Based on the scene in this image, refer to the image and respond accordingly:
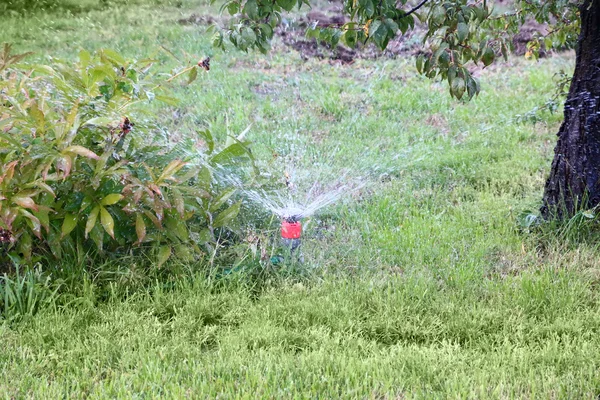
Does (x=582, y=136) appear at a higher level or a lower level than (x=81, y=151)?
lower

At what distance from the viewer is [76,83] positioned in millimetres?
3389

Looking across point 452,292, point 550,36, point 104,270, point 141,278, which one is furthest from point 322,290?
point 550,36

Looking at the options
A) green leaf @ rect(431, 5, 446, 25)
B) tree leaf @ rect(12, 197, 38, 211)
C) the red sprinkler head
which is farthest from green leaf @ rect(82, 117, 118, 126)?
green leaf @ rect(431, 5, 446, 25)

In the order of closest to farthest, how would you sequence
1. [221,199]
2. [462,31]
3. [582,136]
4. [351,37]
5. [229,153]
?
[462,31], [351,37], [221,199], [229,153], [582,136]

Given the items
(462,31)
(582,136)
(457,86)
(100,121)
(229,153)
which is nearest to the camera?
(462,31)

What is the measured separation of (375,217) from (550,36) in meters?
2.03

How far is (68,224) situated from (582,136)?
2962 mm

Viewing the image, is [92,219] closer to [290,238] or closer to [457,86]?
[290,238]

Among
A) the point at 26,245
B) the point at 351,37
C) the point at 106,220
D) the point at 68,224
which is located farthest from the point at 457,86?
the point at 26,245

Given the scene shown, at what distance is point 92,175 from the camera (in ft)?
10.4

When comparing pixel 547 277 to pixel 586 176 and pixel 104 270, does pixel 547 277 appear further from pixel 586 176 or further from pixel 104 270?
pixel 104 270

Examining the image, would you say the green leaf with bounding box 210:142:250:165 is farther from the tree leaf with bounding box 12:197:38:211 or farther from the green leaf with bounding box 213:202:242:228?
the tree leaf with bounding box 12:197:38:211

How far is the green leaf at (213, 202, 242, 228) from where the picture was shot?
11.4 feet

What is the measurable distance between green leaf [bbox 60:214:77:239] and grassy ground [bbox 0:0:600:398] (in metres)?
0.34
